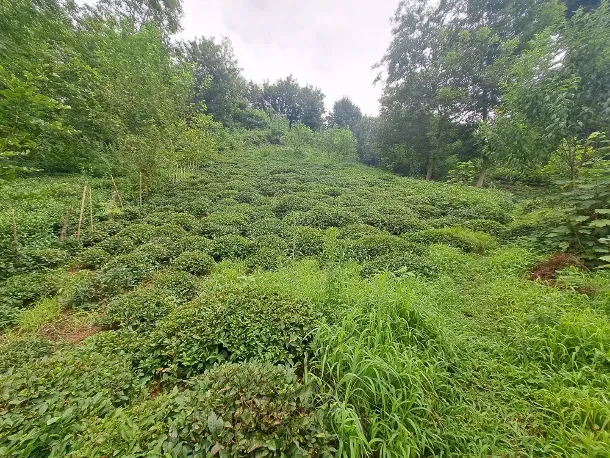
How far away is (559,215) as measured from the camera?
4785mm

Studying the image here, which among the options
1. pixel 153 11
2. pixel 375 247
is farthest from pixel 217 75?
pixel 375 247

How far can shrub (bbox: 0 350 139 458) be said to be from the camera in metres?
1.49

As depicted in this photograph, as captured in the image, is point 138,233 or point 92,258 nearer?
point 92,258

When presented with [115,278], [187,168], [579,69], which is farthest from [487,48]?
[115,278]

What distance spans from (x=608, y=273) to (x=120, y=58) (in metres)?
13.7

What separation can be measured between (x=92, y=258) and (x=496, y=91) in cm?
2038

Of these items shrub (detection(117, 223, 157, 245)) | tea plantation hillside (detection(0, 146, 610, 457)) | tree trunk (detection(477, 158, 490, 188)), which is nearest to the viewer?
tea plantation hillside (detection(0, 146, 610, 457))

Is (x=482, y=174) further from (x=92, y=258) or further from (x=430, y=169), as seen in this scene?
(x=92, y=258)

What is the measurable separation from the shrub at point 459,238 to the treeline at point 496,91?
6.87 ft

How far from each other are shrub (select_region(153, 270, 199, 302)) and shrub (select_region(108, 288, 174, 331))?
0.18 metres

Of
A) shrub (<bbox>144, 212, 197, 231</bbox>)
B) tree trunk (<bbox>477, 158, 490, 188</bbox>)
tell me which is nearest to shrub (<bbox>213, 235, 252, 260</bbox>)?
shrub (<bbox>144, 212, 197, 231</bbox>)

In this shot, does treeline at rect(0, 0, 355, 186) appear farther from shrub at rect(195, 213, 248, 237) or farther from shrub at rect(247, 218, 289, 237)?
shrub at rect(247, 218, 289, 237)

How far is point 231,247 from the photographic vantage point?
5.41m

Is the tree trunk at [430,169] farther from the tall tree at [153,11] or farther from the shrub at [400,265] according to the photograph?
the tall tree at [153,11]
